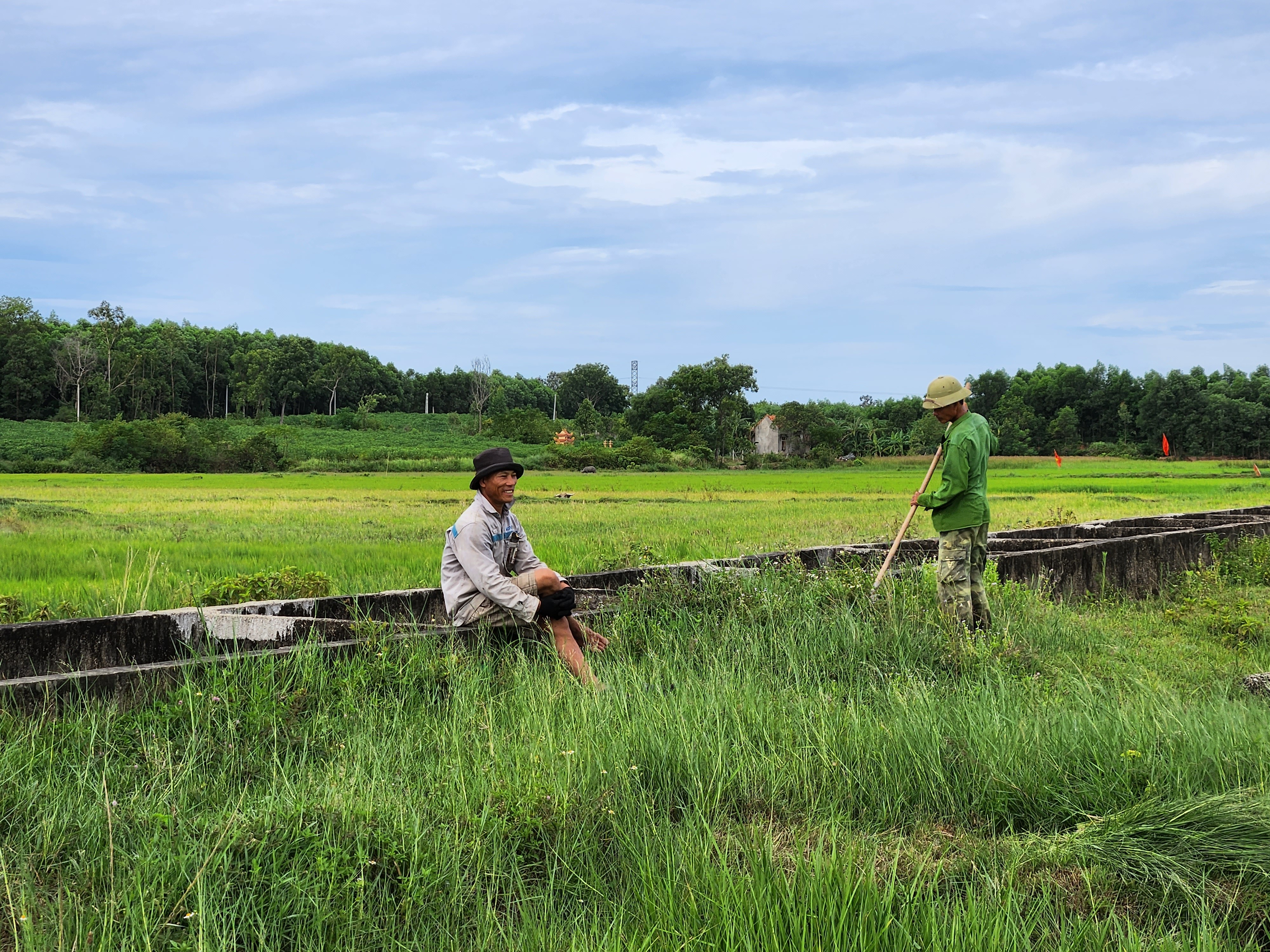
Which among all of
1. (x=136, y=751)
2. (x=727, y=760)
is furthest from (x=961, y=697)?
(x=136, y=751)

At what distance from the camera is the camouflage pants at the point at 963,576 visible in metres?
7.09

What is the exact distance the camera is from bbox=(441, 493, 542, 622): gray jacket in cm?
572

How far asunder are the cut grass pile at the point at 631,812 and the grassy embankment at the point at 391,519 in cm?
302

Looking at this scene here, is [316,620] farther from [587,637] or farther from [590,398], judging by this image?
[590,398]

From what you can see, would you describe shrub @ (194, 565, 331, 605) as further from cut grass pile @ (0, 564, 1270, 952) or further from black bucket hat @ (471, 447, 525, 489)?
cut grass pile @ (0, 564, 1270, 952)

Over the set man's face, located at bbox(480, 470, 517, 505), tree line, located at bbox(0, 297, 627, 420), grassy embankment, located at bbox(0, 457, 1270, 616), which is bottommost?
grassy embankment, located at bbox(0, 457, 1270, 616)

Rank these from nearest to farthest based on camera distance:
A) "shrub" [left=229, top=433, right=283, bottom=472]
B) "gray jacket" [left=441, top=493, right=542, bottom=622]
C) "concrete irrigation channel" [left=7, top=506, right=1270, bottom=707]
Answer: "concrete irrigation channel" [left=7, top=506, right=1270, bottom=707], "gray jacket" [left=441, top=493, right=542, bottom=622], "shrub" [left=229, top=433, right=283, bottom=472]

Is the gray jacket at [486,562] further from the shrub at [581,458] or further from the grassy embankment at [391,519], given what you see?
the shrub at [581,458]

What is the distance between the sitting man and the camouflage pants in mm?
2626

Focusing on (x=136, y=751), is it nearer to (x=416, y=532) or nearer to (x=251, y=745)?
(x=251, y=745)

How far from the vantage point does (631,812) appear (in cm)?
342

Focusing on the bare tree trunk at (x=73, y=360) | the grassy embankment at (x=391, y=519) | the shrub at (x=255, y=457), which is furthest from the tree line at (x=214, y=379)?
the grassy embankment at (x=391, y=519)

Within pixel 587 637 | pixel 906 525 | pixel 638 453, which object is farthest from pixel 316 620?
pixel 638 453

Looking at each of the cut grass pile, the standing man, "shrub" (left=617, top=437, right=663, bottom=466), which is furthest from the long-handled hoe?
"shrub" (left=617, top=437, right=663, bottom=466)
